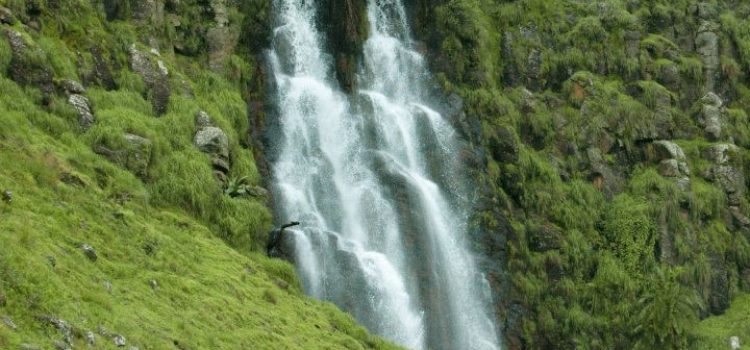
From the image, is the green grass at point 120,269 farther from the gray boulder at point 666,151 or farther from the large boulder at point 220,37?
the gray boulder at point 666,151

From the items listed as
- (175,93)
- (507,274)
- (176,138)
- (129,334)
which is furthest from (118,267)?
(507,274)

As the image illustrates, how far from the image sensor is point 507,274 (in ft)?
114

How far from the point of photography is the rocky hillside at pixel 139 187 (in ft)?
49.6

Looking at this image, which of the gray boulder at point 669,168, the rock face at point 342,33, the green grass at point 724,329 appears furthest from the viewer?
the gray boulder at point 669,168

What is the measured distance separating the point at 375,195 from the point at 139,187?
36.4 ft

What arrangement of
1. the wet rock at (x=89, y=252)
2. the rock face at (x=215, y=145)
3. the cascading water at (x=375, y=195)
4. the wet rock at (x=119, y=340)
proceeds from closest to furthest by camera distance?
the wet rock at (x=119, y=340) → the wet rock at (x=89, y=252) → the rock face at (x=215, y=145) → the cascading water at (x=375, y=195)

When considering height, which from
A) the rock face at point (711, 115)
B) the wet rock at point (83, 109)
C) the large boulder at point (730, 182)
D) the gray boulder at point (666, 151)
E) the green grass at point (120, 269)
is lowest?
the green grass at point (120, 269)

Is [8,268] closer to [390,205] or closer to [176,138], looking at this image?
[176,138]

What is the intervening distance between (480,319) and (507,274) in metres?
2.86

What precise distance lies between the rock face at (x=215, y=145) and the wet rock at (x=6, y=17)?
607cm

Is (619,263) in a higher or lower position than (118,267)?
higher

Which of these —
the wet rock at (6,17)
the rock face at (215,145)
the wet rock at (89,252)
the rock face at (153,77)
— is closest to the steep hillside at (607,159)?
the rock face at (215,145)

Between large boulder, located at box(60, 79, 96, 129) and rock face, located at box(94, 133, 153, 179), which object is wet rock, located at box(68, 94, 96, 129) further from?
rock face, located at box(94, 133, 153, 179)

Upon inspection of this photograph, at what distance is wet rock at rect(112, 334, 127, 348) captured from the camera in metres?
14.1
